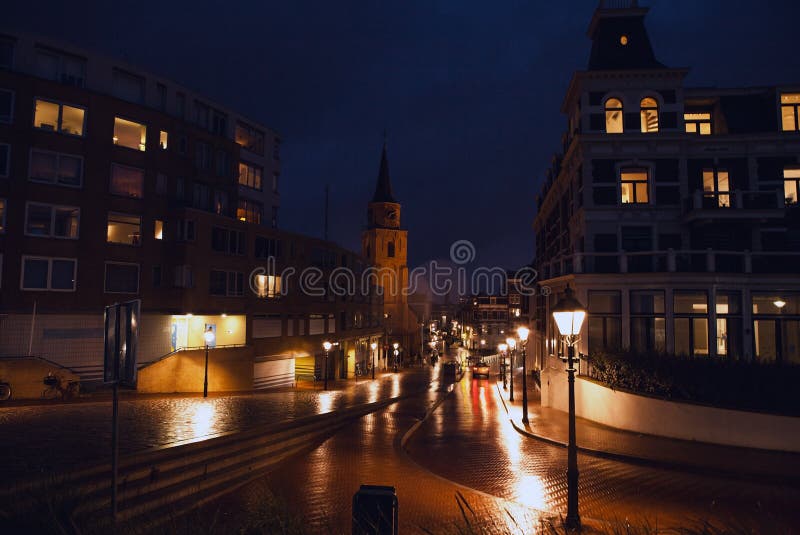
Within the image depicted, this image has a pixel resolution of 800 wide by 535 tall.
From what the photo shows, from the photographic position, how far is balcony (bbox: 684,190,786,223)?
24688mm

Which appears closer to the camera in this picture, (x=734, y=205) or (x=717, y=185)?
(x=734, y=205)

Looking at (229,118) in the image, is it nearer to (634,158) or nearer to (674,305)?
(634,158)

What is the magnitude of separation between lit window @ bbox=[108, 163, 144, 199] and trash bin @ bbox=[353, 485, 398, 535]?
2779 centimetres

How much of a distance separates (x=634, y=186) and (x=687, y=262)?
15.3 ft

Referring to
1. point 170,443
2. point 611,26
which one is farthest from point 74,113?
point 611,26

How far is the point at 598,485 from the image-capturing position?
40.1 ft

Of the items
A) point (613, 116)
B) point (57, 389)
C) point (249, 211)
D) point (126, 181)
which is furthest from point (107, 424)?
point (249, 211)

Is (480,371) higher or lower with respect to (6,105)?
lower

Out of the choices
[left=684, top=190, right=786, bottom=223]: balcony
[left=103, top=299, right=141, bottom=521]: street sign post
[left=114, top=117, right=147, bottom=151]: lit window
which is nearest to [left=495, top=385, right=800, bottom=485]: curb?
[left=103, top=299, right=141, bottom=521]: street sign post

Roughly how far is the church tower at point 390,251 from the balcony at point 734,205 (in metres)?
63.6

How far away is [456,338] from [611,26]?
146 m

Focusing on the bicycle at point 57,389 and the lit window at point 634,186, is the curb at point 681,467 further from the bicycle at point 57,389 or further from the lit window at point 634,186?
the bicycle at point 57,389

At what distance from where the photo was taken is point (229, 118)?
40.2 m

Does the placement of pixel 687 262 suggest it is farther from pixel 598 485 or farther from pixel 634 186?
pixel 598 485
